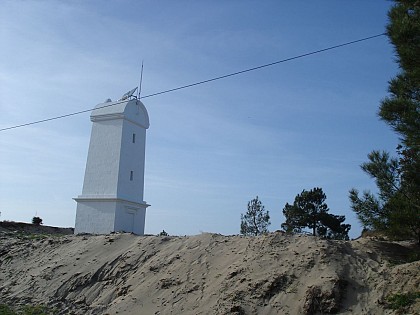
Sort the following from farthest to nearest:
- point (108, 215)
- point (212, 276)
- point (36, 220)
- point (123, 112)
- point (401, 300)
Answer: point (36, 220) → point (123, 112) → point (108, 215) → point (212, 276) → point (401, 300)

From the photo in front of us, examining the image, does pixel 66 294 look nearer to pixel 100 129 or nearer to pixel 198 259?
pixel 198 259

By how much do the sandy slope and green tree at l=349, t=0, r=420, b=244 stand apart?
0.97 metres

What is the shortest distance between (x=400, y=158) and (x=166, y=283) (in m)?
5.91

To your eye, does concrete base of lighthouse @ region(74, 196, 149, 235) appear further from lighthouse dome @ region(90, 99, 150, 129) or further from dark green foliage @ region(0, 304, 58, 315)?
dark green foliage @ region(0, 304, 58, 315)

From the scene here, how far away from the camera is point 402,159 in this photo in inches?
372

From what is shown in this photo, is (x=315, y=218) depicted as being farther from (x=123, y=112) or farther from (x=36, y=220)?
(x=36, y=220)

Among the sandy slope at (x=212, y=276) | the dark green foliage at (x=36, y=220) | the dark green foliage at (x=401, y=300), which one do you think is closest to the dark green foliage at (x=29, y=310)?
the sandy slope at (x=212, y=276)

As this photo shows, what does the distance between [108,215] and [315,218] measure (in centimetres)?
1054

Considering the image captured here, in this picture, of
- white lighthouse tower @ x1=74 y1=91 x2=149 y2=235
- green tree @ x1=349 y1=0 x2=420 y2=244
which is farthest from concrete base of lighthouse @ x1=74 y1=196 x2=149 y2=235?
green tree @ x1=349 y1=0 x2=420 y2=244

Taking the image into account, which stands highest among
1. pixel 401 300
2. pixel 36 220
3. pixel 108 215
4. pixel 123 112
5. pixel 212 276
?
pixel 123 112

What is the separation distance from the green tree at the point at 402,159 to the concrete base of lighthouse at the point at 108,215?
45.3 ft

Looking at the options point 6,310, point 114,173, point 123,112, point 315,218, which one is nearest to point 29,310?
point 6,310

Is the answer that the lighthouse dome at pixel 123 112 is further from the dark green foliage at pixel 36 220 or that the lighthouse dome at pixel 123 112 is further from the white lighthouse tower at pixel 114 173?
the dark green foliage at pixel 36 220

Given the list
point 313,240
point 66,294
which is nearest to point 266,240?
point 313,240
